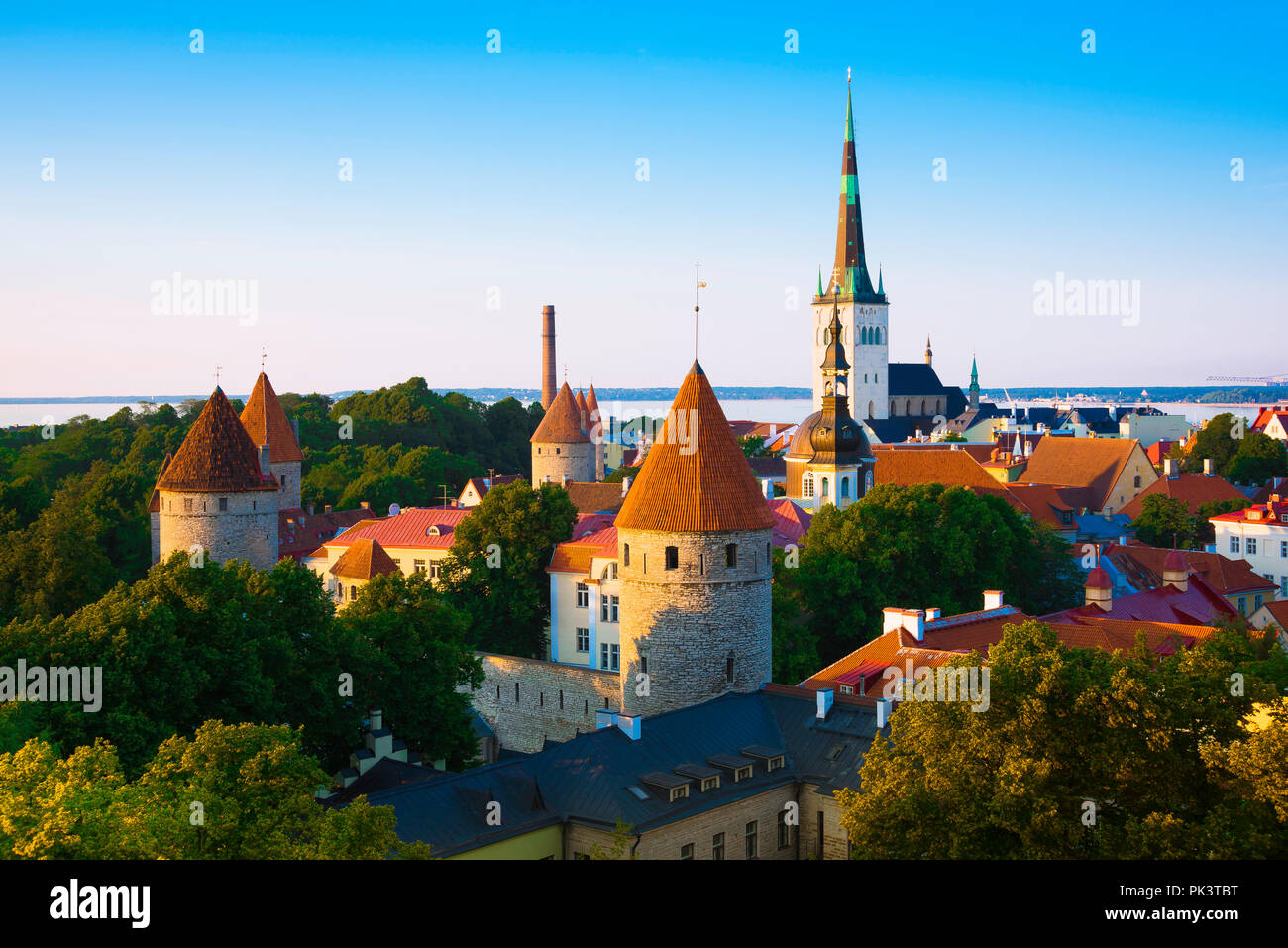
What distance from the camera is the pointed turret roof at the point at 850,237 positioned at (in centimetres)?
10319

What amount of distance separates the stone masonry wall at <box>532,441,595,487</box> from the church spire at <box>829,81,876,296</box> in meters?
39.4

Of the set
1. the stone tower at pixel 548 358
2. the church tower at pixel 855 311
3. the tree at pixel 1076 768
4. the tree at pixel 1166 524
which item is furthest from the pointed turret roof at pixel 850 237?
the tree at pixel 1076 768

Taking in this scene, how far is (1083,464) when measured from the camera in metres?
74.2

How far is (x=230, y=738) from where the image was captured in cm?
1712

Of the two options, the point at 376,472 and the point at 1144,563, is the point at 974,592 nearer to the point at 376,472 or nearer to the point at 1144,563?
the point at 1144,563

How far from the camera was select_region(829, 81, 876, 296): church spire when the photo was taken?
10319 centimetres

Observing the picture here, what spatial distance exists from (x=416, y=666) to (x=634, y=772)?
696cm

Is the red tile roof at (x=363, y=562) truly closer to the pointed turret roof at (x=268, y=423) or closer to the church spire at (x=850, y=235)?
the pointed turret roof at (x=268, y=423)

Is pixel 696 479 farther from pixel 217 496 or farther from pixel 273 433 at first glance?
pixel 273 433

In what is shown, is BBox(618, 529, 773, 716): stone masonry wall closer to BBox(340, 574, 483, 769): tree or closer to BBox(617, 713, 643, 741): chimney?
BBox(340, 574, 483, 769): tree

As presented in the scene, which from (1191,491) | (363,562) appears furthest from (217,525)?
(1191,491)

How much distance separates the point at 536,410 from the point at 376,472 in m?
37.8

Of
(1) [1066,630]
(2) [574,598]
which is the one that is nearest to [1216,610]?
(1) [1066,630]
